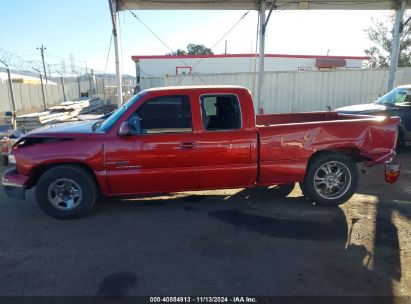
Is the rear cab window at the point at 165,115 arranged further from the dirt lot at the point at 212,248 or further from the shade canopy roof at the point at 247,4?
the shade canopy roof at the point at 247,4

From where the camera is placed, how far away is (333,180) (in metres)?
5.29

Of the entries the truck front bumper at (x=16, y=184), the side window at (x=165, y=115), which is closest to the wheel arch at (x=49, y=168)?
the truck front bumper at (x=16, y=184)

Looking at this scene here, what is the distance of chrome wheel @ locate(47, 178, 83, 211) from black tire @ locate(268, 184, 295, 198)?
10.3ft

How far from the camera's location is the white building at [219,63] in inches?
A: 995

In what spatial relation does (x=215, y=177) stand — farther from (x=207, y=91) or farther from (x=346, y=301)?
(x=346, y=301)

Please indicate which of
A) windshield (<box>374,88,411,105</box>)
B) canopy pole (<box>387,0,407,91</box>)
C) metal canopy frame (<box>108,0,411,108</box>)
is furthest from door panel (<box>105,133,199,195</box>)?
canopy pole (<box>387,0,407,91</box>)

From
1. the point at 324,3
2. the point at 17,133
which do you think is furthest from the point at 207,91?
the point at 324,3

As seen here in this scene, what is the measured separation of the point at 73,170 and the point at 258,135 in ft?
8.71

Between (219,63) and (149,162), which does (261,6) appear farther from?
(219,63)

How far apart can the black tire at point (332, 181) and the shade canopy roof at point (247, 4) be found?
7359 millimetres

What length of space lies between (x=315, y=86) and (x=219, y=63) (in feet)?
42.2

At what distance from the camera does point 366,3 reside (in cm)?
1121

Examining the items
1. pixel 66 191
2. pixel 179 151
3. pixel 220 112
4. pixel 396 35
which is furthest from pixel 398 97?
pixel 66 191

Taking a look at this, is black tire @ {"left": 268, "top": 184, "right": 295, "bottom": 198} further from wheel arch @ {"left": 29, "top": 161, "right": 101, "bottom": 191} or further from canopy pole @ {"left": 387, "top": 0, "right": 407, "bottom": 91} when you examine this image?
canopy pole @ {"left": 387, "top": 0, "right": 407, "bottom": 91}
